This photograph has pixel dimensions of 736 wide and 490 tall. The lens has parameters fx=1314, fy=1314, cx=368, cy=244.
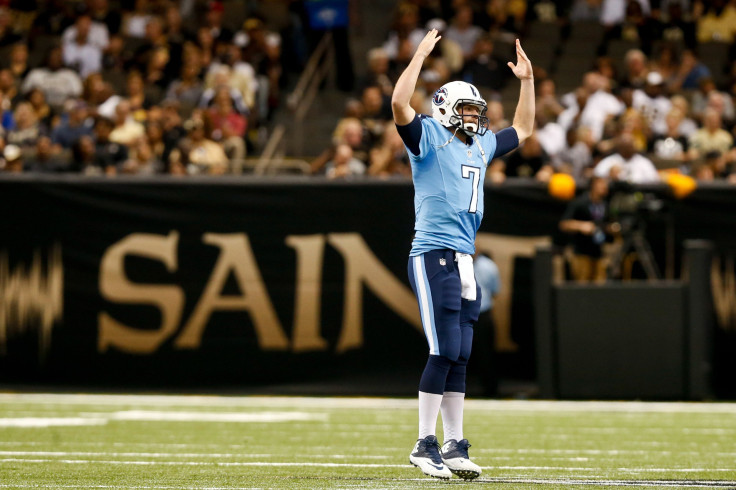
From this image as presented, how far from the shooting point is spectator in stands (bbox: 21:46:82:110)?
60.3 feet

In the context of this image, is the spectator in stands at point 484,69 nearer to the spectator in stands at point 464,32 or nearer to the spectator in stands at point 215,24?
the spectator in stands at point 464,32

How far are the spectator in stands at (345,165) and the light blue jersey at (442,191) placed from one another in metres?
7.39

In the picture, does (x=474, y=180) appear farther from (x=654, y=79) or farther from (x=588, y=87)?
(x=654, y=79)

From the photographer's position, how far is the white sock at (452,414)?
7.32 metres

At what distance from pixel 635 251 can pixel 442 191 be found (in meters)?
7.25

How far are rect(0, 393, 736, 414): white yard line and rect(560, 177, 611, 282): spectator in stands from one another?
59.9 inches

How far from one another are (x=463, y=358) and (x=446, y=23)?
45.4 feet

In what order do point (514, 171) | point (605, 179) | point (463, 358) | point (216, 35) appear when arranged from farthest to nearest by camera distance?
point (216, 35)
point (514, 171)
point (605, 179)
point (463, 358)

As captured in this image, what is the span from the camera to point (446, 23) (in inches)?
810

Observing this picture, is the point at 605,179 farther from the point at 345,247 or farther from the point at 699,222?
the point at 345,247

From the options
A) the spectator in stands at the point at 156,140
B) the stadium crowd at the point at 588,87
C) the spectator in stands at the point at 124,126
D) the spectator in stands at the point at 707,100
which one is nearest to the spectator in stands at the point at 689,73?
the stadium crowd at the point at 588,87

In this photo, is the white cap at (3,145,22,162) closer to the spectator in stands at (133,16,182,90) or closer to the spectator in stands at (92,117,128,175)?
the spectator in stands at (92,117,128,175)

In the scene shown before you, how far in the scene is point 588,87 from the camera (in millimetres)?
17609

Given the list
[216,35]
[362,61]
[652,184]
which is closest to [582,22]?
[362,61]
